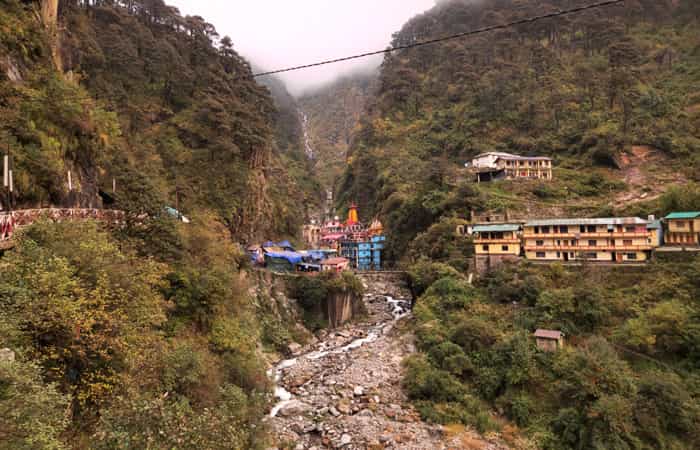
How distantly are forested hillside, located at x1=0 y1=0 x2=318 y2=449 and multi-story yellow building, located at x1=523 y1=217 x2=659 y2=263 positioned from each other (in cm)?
1906

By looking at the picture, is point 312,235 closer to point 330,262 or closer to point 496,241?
point 330,262

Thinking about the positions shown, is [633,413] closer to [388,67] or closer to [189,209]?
[189,209]

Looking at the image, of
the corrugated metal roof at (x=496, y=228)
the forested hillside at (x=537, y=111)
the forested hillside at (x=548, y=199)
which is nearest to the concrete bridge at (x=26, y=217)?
the forested hillside at (x=548, y=199)

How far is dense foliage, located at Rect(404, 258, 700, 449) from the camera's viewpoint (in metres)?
12.8

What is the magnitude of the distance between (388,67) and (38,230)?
2982 inches

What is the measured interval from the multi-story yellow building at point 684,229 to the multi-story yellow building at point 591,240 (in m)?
1.07

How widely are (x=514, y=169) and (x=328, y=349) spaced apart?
27.6m

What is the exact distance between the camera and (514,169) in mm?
35812

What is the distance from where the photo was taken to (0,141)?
8.98 meters

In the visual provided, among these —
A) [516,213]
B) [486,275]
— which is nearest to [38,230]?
[486,275]

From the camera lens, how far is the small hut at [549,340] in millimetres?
16516

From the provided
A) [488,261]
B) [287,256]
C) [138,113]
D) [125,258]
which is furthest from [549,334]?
[138,113]

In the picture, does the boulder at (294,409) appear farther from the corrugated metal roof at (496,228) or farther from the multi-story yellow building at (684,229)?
the multi-story yellow building at (684,229)

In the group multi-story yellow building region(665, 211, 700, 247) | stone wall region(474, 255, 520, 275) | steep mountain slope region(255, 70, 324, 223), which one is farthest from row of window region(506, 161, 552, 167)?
steep mountain slope region(255, 70, 324, 223)
